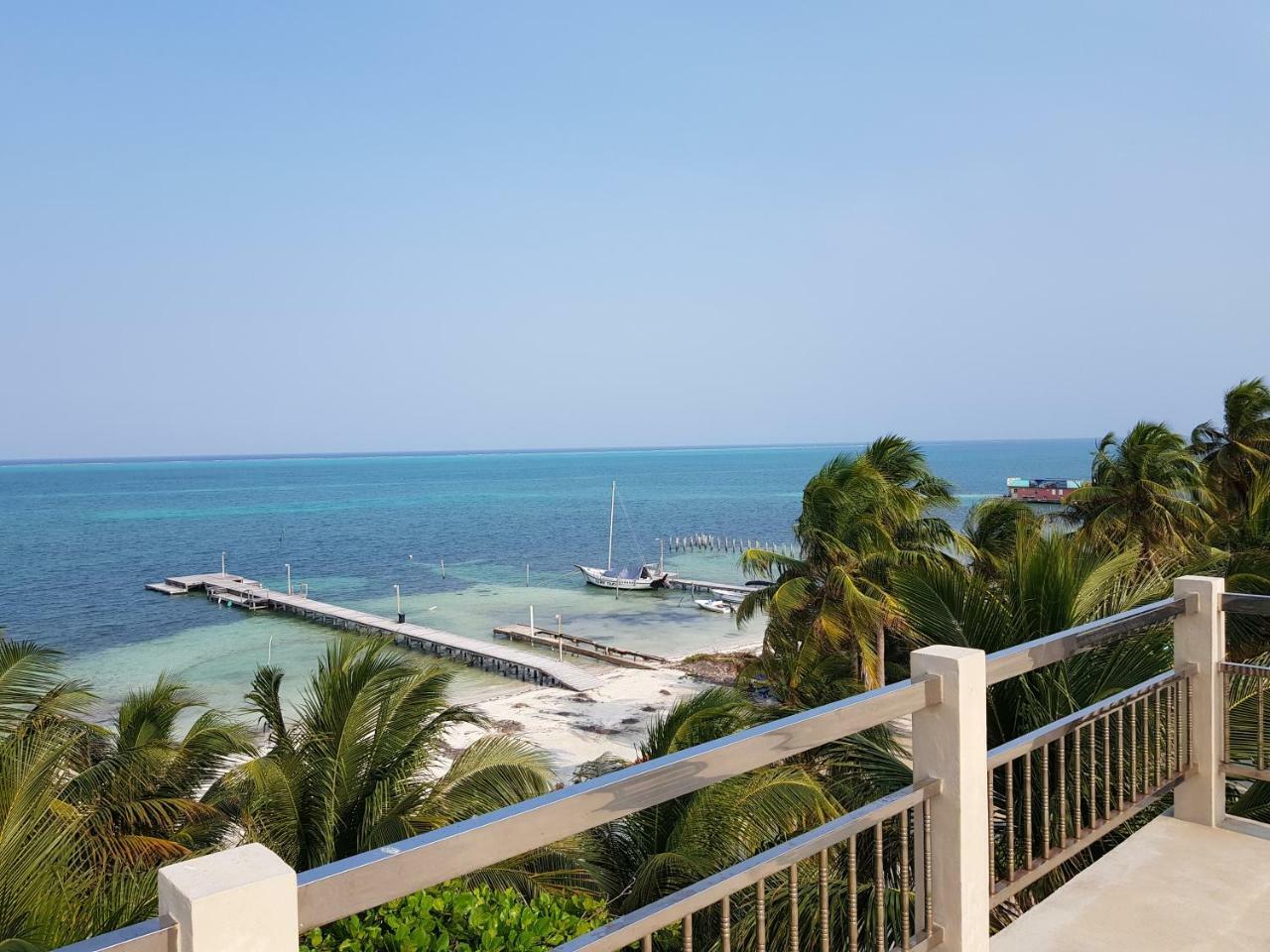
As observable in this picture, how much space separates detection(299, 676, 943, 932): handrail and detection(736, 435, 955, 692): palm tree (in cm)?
1361

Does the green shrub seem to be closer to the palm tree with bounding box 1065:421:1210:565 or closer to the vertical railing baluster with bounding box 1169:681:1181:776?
the vertical railing baluster with bounding box 1169:681:1181:776

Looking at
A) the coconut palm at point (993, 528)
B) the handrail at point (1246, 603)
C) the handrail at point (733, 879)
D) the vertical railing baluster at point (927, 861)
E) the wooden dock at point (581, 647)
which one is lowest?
the wooden dock at point (581, 647)

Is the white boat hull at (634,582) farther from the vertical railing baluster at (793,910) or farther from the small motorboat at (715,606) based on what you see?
the vertical railing baluster at (793,910)

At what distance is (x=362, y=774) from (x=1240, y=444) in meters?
21.0

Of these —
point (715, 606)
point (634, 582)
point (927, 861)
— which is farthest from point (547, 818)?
point (634, 582)

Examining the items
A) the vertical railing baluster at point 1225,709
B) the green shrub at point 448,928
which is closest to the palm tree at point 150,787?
the green shrub at point 448,928

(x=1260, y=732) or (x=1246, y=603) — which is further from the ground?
(x=1246, y=603)

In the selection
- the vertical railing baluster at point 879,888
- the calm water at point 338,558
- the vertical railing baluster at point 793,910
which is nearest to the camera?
the vertical railing baluster at point 793,910

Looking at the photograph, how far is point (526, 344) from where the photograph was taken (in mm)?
128000

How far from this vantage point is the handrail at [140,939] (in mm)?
980

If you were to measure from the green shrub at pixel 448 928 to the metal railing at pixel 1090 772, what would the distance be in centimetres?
191

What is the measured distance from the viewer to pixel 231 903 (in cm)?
105

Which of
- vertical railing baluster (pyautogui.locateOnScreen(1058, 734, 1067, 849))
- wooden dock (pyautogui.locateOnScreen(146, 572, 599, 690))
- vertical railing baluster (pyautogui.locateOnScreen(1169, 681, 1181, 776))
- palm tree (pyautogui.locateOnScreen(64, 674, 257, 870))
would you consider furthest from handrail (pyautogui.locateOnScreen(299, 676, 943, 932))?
wooden dock (pyautogui.locateOnScreen(146, 572, 599, 690))

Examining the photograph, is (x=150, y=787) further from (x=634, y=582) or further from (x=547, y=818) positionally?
(x=634, y=582)
